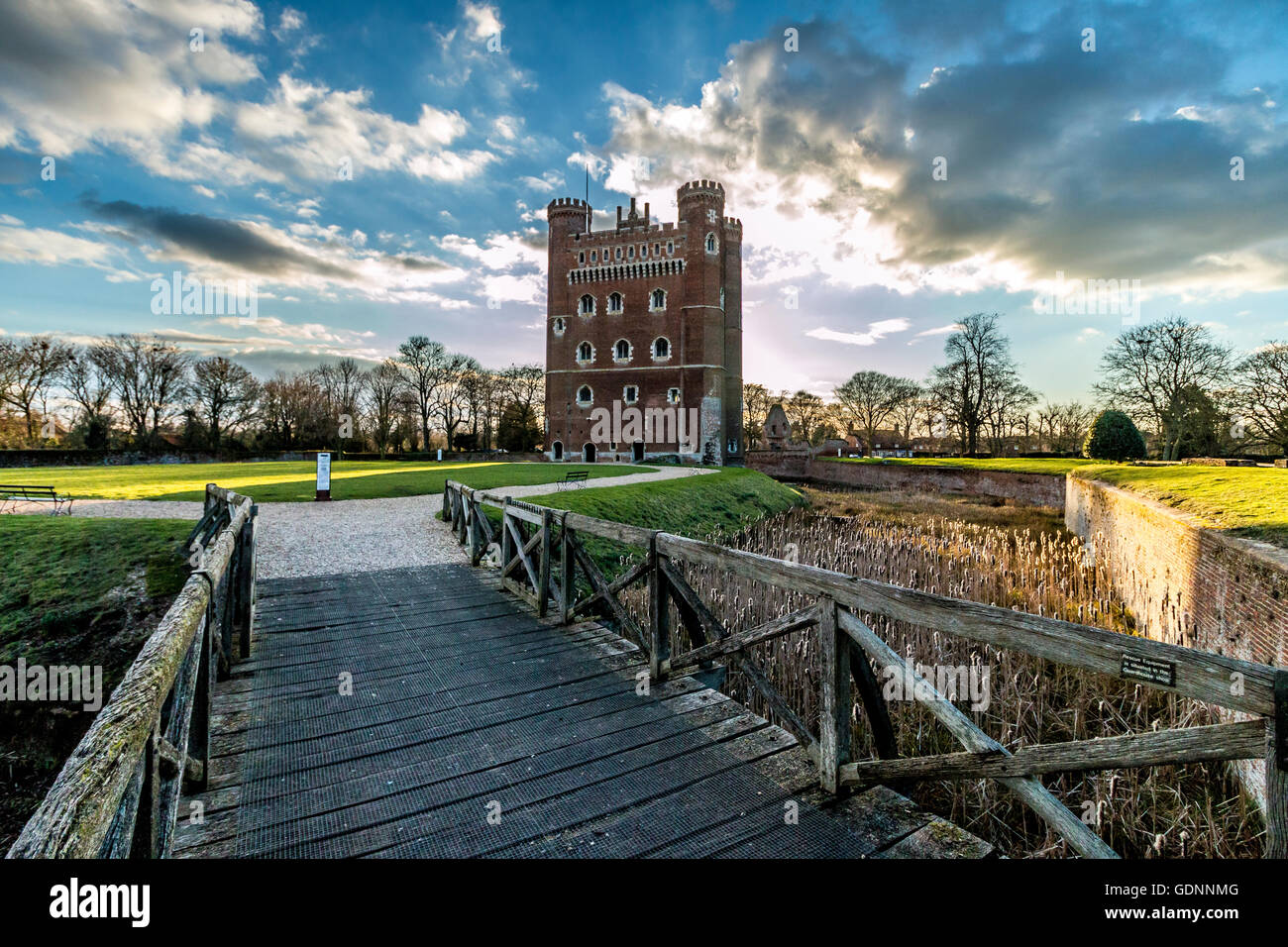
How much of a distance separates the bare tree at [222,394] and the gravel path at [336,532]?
114 feet

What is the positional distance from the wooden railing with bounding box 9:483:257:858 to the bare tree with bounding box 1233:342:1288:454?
38.6m

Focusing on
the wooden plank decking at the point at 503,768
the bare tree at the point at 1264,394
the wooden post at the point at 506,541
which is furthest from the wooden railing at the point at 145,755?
the bare tree at the point at 1264,394

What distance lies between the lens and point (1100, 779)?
3729 mm

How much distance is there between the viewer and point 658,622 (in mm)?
4113

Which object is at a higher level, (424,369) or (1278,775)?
(424,369)

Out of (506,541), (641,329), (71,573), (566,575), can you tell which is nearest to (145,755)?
(566,575)

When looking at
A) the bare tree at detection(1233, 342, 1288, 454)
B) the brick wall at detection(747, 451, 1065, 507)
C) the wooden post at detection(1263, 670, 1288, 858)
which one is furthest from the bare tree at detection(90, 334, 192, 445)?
the bare tree at detection(1233, 342, 1288, 454)

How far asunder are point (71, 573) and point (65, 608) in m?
1.05

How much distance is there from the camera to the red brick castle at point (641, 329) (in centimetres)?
3881

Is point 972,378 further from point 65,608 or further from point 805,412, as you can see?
point 65,608

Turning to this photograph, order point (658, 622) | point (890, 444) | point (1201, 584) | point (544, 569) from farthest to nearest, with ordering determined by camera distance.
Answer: point (890, 444) → point (1201, 584) → point (544, 569) → point (658, 622)

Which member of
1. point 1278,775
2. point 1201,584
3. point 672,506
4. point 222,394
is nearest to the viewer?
point 1278,775
